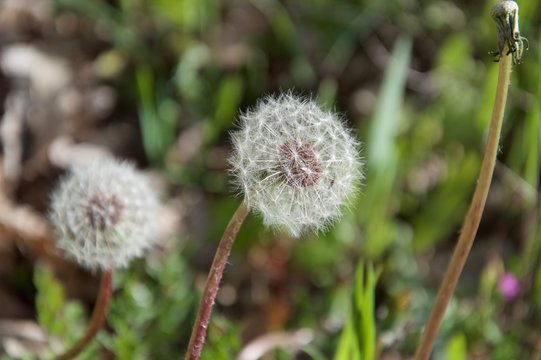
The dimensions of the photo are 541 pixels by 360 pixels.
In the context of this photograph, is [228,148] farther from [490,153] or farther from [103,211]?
[490,153]

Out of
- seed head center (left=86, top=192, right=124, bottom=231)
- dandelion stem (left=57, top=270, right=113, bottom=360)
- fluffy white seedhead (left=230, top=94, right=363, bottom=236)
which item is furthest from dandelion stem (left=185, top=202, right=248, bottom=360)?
seed head center (left=86, top=192, right=124, bottom=231)

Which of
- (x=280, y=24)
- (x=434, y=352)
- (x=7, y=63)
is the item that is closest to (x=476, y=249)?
(x=434, y=352)

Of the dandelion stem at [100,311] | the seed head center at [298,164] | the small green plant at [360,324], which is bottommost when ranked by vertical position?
the small green plant at [360,324]

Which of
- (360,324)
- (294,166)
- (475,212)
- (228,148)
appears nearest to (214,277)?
(294,166)

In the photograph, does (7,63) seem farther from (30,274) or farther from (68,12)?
(30,274)

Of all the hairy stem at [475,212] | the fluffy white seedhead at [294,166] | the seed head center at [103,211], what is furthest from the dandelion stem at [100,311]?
the hairy stem at [475,212]

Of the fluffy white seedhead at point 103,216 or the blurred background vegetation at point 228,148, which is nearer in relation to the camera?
the fluffy white seedhead at point 103,216

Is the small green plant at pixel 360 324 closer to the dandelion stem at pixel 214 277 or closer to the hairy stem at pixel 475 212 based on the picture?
the hairy stem at pixel 475 212
